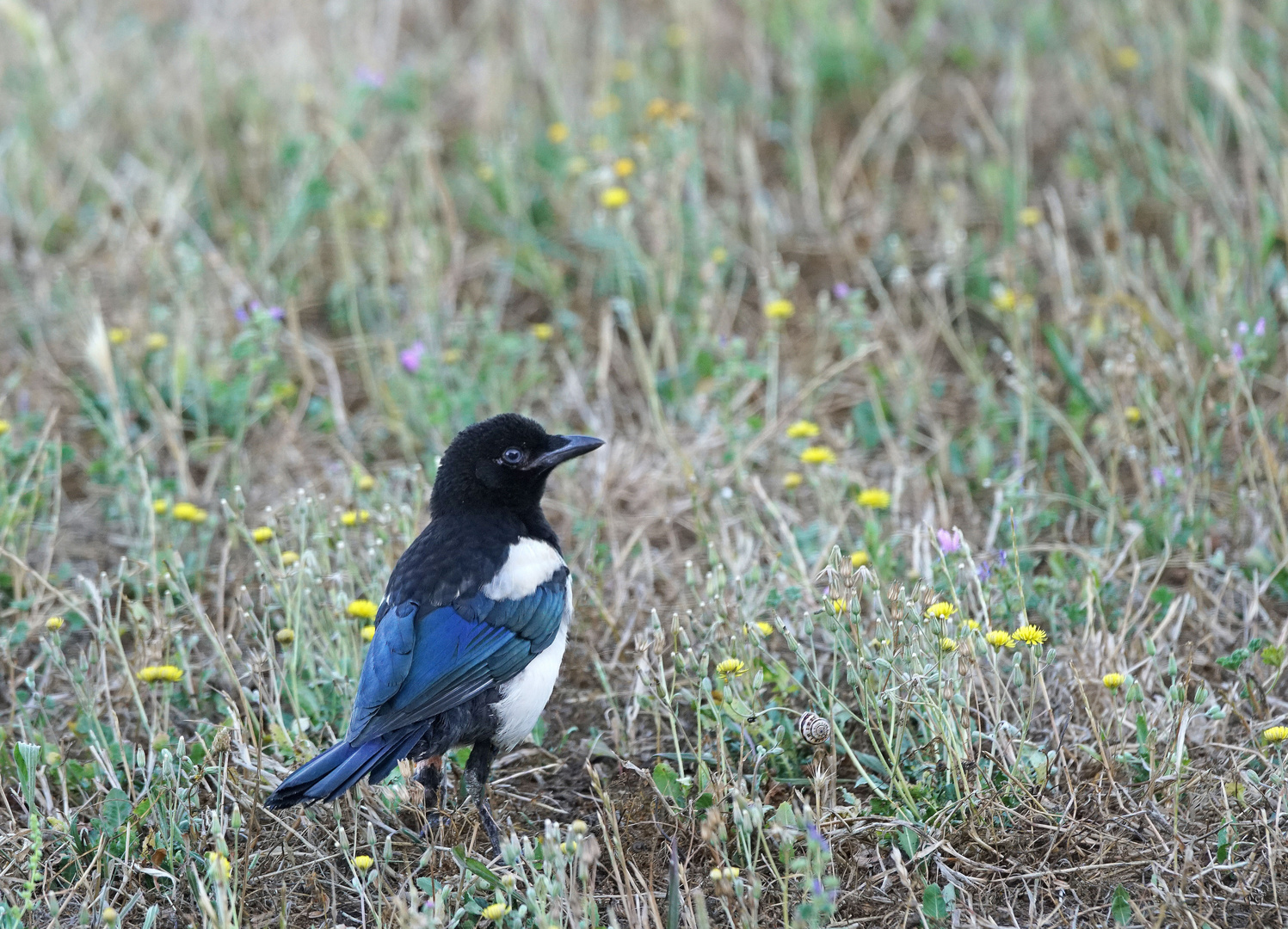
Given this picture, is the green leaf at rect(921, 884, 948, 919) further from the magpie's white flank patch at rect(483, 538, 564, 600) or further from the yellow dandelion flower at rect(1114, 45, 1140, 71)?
the yellow dandelion flower at rect(1114, 45, 1140, 71)

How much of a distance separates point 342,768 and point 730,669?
99cm

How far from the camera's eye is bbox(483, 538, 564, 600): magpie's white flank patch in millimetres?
3939

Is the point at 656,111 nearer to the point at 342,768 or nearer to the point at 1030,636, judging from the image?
the point at 1030,636

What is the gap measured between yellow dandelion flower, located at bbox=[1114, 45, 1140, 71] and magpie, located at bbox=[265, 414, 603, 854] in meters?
4.27

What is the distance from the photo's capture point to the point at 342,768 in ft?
11.2

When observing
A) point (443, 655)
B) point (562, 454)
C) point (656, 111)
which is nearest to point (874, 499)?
point (562, 454)

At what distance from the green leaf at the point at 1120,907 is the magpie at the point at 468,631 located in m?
1.53

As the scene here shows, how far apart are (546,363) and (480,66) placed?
253 centimetres

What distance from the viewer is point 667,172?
6.18 meters

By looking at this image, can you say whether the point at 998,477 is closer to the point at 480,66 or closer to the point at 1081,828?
the point at 1081,828

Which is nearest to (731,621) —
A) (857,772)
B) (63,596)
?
(857,772)

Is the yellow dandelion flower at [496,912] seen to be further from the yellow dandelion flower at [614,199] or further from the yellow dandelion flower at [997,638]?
the yellow dandelion flower at [614,199]

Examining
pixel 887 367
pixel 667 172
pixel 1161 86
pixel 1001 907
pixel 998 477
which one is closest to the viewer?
pixel 1001 907

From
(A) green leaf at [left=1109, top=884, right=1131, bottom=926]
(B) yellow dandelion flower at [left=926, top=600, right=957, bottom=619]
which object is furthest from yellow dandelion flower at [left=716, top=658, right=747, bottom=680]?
(A) green leaf at [left=1109, top=884, right=1131, bottom=926]
